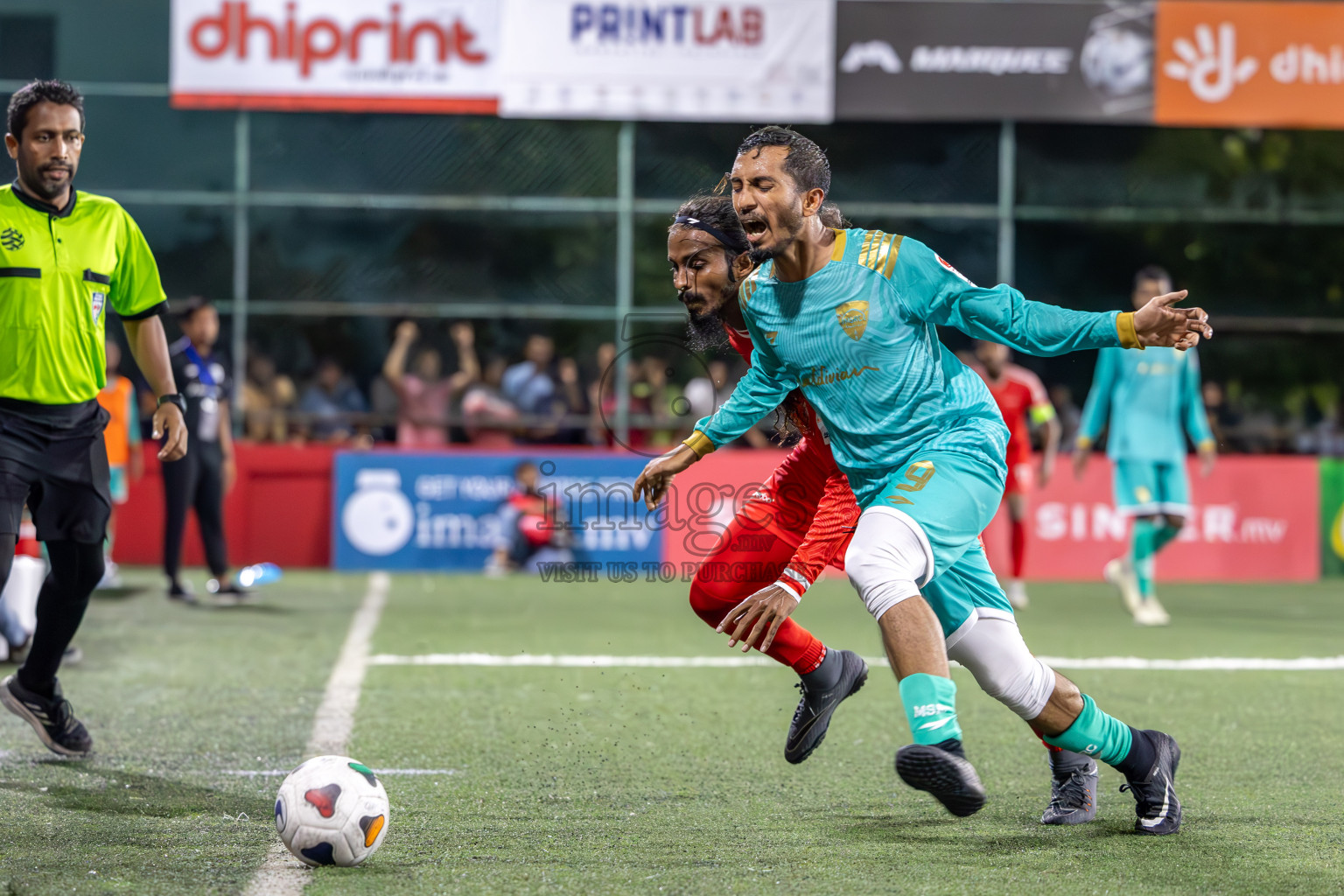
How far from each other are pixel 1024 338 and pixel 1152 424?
7.04m

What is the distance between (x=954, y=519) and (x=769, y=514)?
4.02 ft

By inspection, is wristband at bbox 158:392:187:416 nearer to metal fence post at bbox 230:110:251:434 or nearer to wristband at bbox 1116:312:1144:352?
wristband at bbox 1116:312:1144:352

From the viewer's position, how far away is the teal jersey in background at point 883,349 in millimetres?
4027

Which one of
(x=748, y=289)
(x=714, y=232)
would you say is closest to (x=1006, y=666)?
(x=748, y=289)

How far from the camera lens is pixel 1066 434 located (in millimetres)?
16484

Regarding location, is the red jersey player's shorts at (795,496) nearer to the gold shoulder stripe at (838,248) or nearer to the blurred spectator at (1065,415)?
the gold shoulder stripe at (838,248)

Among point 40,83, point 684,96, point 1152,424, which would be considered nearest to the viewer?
point 40,83

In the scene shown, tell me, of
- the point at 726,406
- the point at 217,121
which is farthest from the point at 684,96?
the point at 726,406

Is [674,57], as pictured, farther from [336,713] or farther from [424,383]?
[336,713]

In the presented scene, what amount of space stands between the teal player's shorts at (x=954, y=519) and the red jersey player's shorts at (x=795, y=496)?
85 cm

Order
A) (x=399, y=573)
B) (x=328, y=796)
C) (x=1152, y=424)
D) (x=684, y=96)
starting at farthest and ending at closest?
(x=684, y=96)
(x=399, y=573)
(x=1152, y=424)
(x=328, y=796)

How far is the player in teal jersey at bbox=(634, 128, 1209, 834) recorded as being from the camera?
383cm

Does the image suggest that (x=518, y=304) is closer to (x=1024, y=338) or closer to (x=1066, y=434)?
(x=1066, y=434)

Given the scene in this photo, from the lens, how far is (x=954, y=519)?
3.93m
